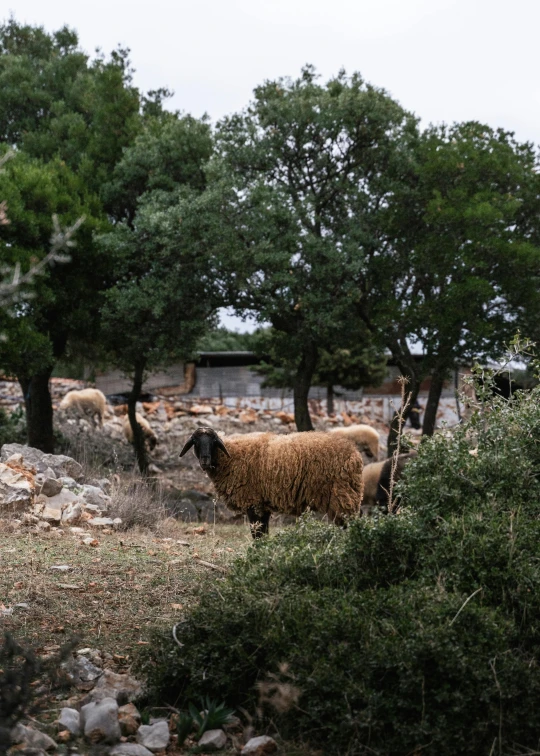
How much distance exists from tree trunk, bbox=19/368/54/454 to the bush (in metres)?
14.7

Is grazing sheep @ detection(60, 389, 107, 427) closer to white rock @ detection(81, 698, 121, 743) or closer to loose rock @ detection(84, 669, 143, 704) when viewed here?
loose rock @ detection(84, 669, 143, 704)

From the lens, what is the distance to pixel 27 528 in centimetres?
1045

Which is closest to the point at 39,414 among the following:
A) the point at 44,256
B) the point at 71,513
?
the point at 44,256

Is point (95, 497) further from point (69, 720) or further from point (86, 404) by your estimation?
point (86, 404)

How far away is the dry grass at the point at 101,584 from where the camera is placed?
6.42 m

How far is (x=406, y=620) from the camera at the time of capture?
477 cm

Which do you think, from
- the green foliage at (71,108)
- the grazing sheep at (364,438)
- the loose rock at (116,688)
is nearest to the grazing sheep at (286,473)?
the loose rock at (116,688)

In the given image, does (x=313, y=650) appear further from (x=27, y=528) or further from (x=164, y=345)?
(x=164, y=345)

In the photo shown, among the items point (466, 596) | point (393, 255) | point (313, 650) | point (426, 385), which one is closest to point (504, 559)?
point (466, 596)

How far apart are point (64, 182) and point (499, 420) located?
15061mm

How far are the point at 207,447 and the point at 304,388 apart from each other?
31.0 ft

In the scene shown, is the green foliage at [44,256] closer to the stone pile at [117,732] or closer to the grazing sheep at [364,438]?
the grazing sheep at [364,438]

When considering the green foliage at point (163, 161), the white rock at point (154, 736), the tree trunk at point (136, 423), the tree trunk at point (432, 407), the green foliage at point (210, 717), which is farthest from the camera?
the tree trunk at point (136, 423)

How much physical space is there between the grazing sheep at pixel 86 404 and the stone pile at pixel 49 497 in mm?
11380
